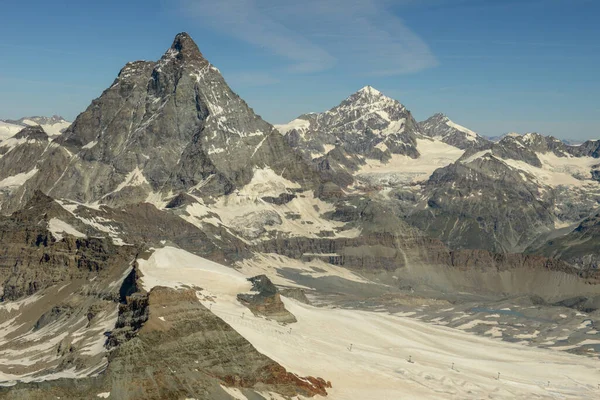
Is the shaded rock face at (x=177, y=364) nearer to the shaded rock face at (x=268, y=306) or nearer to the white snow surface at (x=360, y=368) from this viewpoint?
Answer: the white snow surface at (x=360, y=368)

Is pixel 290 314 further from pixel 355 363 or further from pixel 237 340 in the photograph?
pixel 237 340

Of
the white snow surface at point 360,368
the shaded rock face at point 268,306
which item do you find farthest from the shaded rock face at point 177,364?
the shaded rock face at point 268,306

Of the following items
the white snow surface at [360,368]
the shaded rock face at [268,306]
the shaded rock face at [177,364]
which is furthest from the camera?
the shaded rock face at [268,306]

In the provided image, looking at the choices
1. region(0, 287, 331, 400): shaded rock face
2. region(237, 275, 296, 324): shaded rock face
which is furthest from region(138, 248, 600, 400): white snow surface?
region(0, 287, 331, 400): shaded rock face

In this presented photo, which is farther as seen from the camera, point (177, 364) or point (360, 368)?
point (360, 368)

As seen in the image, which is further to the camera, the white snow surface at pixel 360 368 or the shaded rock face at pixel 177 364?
the white snow surface at pixel 360 368

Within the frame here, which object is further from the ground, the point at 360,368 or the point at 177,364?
the point at 177,364

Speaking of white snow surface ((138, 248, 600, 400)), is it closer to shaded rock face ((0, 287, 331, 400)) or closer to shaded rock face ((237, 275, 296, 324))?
shaded rock face ((237, 275, 296, 324))

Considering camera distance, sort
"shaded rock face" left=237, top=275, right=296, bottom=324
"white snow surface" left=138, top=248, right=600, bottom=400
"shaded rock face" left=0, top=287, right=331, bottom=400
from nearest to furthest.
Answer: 1. "shaded rock face" left=0, top=287, right=331, bottom=400
2. "white snow surface" left=138, top=248, right=600, bottom=400
3. "shaded rock face" left=237, top=275, right=296, bottom=324

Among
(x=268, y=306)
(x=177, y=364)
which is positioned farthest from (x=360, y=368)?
(x=177, y=364)

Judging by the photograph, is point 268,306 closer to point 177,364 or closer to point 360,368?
point 360,368
